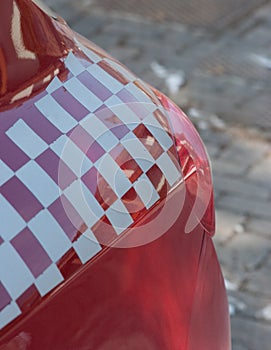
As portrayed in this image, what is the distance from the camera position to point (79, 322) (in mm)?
1509

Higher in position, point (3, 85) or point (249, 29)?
point (3, 85)

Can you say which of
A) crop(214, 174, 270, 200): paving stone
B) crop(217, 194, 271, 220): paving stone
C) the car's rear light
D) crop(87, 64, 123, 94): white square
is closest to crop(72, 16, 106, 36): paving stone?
crop(214, 174, 270, 200): paving stone

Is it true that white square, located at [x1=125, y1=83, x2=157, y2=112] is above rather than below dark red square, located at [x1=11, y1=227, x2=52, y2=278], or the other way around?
below

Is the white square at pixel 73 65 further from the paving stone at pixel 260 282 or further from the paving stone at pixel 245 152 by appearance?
the paving stone at pixel 245 152

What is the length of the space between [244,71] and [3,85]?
3.19 m

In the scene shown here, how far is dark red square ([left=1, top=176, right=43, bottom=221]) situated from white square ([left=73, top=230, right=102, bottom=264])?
3.8 inches

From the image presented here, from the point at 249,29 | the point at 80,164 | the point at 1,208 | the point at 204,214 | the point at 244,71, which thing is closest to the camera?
the point at 1,208

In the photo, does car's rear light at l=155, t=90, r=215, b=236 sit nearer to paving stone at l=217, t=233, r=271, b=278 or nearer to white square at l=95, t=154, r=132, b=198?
white square at l=95, t=154, r=132, b=198

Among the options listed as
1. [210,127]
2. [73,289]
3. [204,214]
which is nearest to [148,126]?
[204,214]

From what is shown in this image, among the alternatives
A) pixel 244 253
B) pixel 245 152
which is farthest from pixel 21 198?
pixel 245 152

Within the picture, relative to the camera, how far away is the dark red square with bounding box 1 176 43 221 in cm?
145

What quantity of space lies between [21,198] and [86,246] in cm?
15

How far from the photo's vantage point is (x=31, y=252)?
1.45 meters

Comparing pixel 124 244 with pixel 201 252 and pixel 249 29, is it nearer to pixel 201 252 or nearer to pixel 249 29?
pixel 201 252
